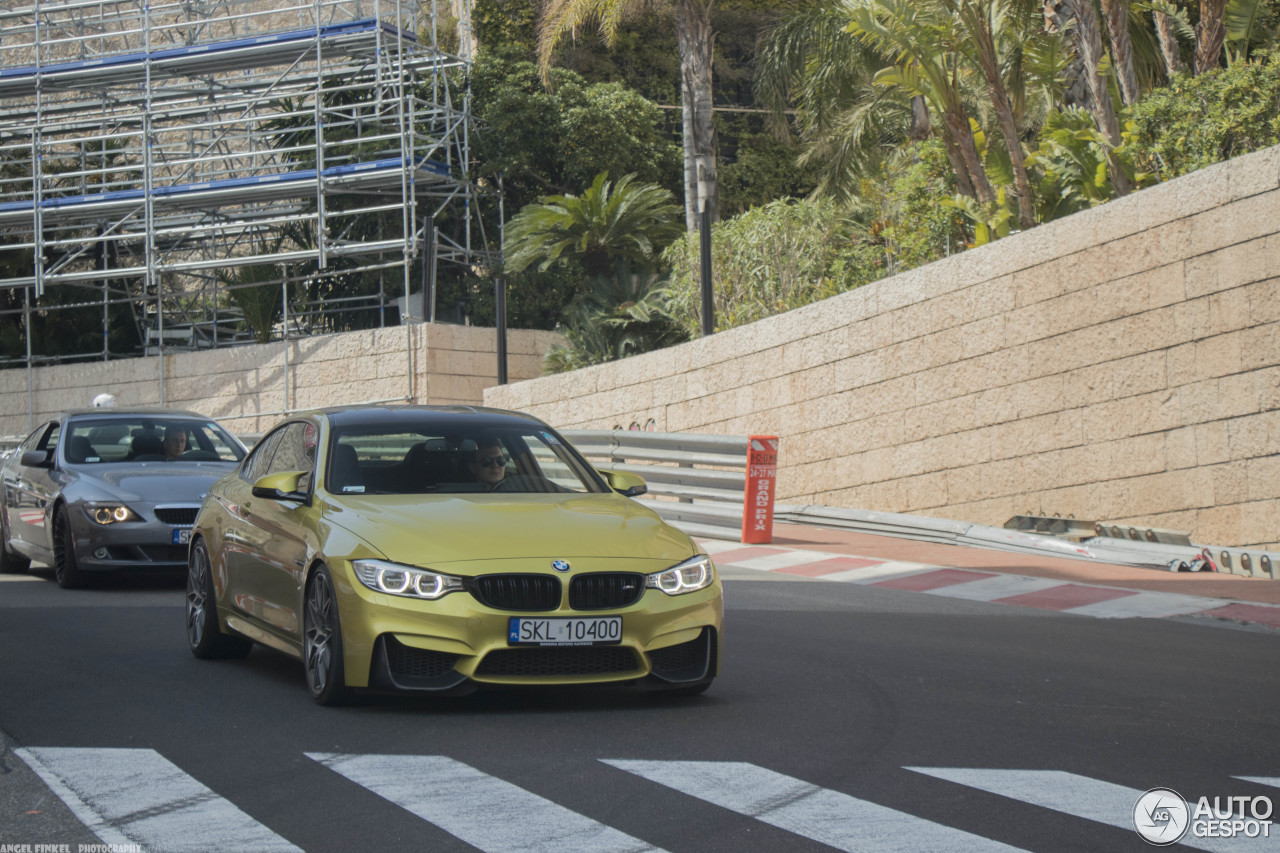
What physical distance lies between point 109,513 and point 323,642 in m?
5.52

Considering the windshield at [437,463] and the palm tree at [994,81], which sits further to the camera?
the palm tree at [994,81]

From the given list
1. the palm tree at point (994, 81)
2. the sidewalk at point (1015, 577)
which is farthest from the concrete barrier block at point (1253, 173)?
the palm tree at point (994, 81)

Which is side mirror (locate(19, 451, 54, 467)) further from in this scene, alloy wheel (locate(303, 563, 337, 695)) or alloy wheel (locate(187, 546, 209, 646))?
alloy wheel (locate(303, 563, 337, 695))

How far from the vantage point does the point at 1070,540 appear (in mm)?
13922

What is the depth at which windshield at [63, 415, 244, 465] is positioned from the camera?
13000 millimetres

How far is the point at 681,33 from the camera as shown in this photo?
27.6 m

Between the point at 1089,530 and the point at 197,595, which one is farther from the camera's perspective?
the point at 1089,530

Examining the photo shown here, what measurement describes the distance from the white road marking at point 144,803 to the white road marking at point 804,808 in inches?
58.2

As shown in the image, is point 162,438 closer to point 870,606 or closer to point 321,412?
point 321,412

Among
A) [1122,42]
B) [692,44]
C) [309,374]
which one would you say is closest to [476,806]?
[1122,42]

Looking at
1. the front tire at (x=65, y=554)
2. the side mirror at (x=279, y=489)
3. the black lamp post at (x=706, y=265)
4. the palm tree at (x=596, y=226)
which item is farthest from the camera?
the palm tree at (x=596, y=226)

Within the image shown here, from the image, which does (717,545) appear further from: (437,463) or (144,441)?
(437,463)

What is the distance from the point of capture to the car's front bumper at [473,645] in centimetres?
643

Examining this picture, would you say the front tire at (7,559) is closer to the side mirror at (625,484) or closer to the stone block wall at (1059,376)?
the side mirror at (625,484)
